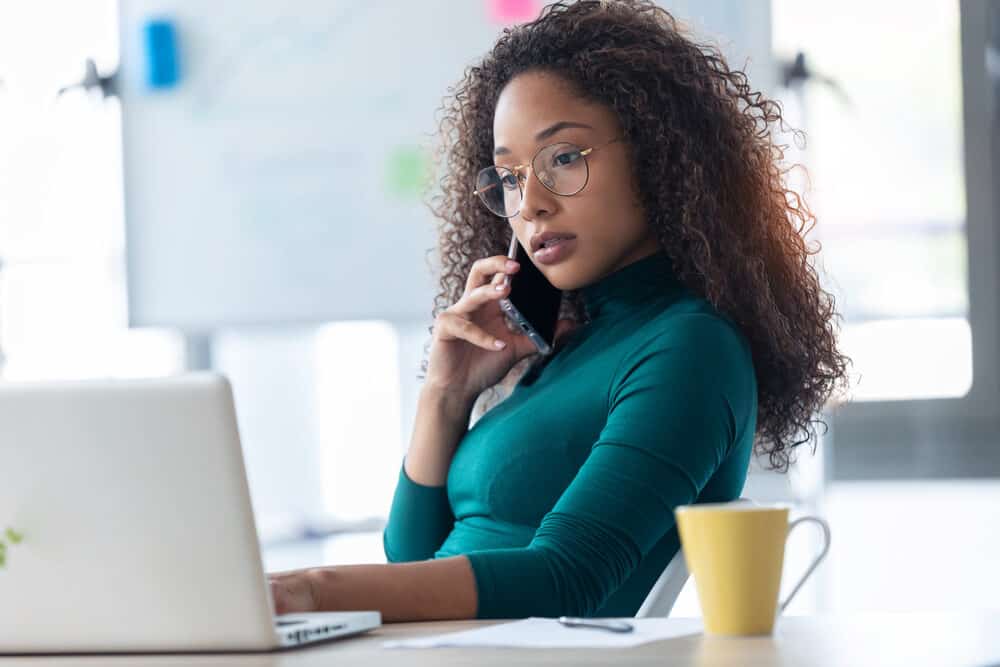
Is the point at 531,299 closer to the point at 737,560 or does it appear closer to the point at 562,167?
the point at 562,167

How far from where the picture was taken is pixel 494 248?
6.54 ft

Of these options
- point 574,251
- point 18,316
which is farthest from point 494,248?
point 18,316

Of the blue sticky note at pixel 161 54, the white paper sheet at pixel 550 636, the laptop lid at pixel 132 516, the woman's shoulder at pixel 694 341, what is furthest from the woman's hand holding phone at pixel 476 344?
the blue sticky note at pixel 161 54

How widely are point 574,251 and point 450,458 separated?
32cm

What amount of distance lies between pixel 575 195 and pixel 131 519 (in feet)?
2.70

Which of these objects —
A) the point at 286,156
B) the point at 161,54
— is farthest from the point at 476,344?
the point at 161,54

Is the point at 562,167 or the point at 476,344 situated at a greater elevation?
the point at 562,167

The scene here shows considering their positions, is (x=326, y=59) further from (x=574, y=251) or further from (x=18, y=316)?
(x=574, y=251)

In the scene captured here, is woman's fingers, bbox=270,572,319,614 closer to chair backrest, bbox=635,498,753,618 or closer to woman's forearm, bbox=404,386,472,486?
chair backrest, bbox=635,498,753,618

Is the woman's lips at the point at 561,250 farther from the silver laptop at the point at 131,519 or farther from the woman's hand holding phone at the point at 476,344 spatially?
the silver laptop at the point at 131,519

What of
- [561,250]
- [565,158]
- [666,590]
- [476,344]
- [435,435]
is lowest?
[666,590]

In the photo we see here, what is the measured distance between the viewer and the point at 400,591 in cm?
120

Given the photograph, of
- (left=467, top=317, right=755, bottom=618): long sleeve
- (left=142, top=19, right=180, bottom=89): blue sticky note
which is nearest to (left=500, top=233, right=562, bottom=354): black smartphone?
(left=467, top=317, right=755, bottom=618): long sleeve

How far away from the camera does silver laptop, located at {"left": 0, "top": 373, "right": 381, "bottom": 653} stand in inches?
36.5
